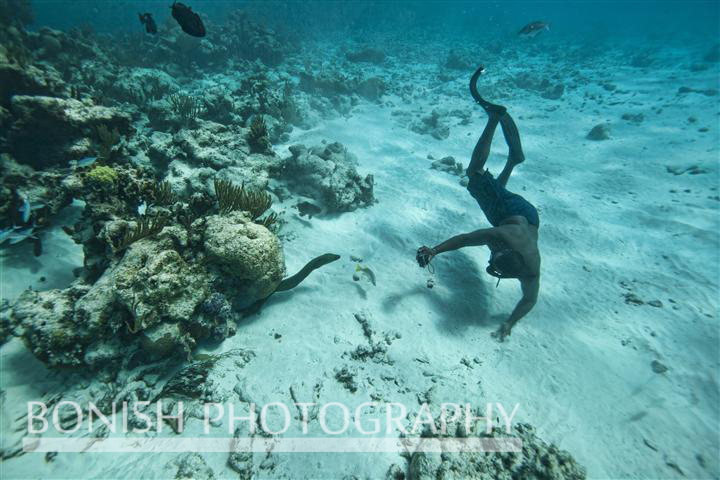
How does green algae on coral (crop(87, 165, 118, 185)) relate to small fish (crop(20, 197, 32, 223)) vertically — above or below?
above

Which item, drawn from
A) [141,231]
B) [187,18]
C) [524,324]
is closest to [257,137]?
[187,18]

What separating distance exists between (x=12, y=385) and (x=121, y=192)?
2.33 meters

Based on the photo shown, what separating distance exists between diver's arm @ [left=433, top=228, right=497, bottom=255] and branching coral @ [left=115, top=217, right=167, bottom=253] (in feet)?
11.4

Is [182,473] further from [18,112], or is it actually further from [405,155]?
[405,155]

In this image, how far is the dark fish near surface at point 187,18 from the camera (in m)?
4.47

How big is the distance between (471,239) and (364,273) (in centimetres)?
174

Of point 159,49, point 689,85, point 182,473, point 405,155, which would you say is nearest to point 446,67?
point 689,85

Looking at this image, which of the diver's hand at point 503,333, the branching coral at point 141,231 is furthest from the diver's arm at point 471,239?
the branching coral at point 141,231

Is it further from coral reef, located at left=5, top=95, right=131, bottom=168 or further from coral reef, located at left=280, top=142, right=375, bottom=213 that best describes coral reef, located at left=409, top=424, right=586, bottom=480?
coral reef, located at left=5, top=95, right=131, bottom=168

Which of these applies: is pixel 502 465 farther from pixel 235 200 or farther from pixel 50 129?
pixel 50 129

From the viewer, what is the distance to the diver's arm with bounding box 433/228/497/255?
4.46 meters

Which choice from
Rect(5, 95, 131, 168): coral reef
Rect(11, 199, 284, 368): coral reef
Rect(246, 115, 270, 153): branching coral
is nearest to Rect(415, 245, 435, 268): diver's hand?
Rect(11, 199, 284, 368): coral reef

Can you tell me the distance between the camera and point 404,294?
16.2 feet

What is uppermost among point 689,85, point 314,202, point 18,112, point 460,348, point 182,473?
point 689,85
